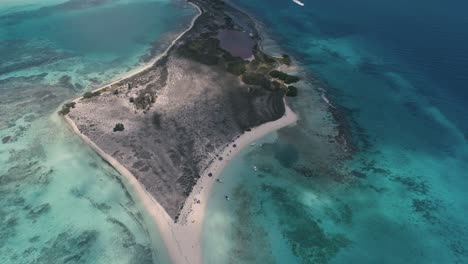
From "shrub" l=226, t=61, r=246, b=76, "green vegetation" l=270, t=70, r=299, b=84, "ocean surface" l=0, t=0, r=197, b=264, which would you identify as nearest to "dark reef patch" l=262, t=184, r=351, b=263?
"ocean surface" l=0, t=0, r=197, b=264

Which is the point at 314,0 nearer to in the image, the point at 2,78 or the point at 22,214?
the point at 2,78

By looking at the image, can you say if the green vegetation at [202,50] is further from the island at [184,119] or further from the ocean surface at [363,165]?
the ocean surface at [363,165]

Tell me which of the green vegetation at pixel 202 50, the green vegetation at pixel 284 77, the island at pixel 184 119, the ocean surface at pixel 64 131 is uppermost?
the green vegetation at pixel 284 77

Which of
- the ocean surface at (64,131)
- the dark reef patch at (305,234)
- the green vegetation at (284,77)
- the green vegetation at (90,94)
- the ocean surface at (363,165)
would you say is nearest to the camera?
the dark reef patch at (305,234)

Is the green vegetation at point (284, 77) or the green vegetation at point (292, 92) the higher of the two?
the green vegetation at point (284, 77)

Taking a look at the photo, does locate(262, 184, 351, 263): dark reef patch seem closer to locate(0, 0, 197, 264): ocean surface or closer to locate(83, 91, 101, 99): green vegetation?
locate(0, 0, 197, 264): ocean surface

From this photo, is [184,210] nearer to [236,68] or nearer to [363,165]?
[363,165]

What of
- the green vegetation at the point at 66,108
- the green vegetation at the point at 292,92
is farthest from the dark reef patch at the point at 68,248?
the green vegetation at the point at 292,92
